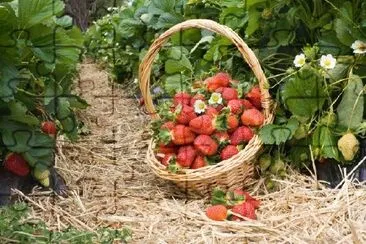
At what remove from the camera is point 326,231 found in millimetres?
1704

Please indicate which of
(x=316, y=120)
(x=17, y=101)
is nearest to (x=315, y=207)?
(x=316, y=120)

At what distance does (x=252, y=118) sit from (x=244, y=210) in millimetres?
384

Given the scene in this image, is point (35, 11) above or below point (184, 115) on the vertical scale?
above

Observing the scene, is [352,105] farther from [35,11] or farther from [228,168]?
[35,11]

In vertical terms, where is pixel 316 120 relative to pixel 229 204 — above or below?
above

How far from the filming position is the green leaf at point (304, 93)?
210cm

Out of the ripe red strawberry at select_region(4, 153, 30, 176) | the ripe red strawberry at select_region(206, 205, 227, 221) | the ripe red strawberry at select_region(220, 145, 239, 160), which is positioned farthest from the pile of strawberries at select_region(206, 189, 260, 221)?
the ripe red strawberry at select_region(4, 153, 30, 176)

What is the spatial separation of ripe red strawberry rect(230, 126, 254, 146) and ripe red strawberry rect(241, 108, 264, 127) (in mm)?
24

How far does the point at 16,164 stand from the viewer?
201cm

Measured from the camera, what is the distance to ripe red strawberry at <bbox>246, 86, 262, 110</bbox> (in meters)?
2.19

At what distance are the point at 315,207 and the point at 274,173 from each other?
279 mm

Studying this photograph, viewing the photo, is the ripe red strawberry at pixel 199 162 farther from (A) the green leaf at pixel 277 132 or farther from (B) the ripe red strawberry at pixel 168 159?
(A) the green leaf at pixel 277 132

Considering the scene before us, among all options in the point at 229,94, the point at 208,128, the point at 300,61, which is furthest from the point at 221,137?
the point at 300,61

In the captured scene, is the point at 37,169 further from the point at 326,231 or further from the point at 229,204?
the point at 326,231
